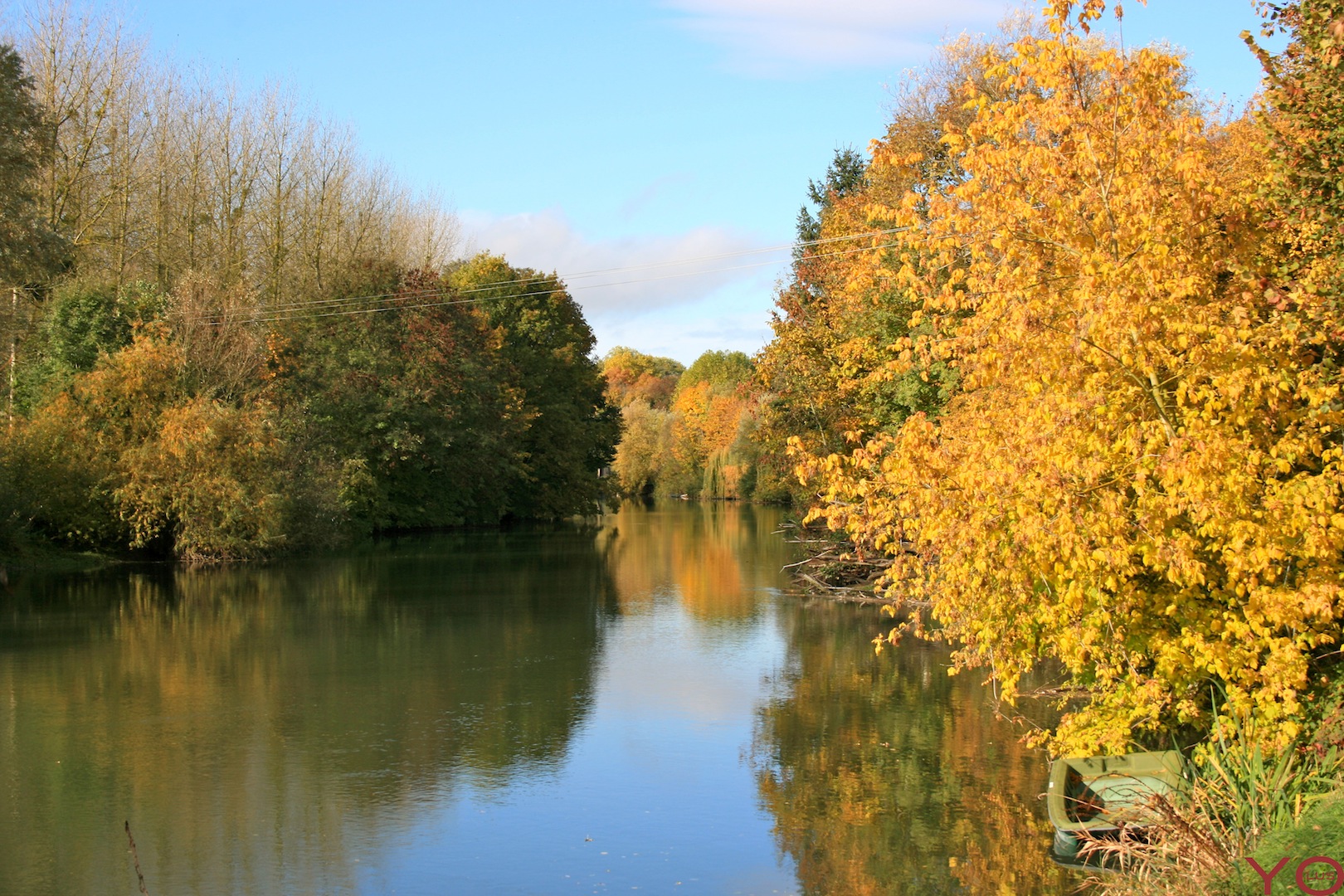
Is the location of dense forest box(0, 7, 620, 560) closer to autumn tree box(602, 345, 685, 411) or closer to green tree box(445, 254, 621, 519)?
green tree box(445, 254, 621, 519)

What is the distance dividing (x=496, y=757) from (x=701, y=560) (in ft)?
73.8

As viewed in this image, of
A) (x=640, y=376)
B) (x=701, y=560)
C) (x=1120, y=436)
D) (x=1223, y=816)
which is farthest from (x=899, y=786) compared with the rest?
(x=640, y=376)

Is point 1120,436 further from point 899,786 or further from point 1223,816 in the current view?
point 899,786

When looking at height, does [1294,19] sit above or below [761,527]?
above

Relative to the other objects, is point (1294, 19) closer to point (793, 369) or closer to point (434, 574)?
point (793, 369)

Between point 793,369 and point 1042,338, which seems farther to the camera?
point 793,369

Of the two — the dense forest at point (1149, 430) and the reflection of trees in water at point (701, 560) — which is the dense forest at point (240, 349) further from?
the dense forest at point (1149, 430)

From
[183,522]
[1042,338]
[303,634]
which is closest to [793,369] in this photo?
[303,634]

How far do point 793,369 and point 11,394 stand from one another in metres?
22.2

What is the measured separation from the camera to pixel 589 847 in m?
A: 8.70

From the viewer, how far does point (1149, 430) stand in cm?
773

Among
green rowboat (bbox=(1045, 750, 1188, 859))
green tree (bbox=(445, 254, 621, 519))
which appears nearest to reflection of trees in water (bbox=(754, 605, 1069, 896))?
green rowboat (bbox=(1045, 750, 1188, 859))

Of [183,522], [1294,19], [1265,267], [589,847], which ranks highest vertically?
[1294,19]

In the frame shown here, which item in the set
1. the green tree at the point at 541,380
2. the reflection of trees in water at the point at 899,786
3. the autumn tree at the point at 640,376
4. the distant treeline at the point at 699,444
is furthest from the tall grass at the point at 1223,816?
the autumn tree at the point at 640,376
